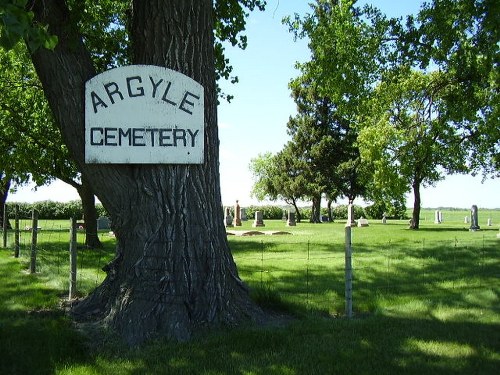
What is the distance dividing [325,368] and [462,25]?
10700 mm

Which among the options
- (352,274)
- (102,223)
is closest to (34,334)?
(352,274)

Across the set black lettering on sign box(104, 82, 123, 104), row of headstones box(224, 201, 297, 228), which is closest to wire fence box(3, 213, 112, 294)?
black lettering on sign box(104, 82, 123, 104)

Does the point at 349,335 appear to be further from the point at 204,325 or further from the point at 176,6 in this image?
the point at 176,6

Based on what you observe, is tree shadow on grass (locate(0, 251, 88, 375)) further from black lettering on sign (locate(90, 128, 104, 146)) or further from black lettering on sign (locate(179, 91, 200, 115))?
black lettering on sign (locate(179, 91, 200, 115))

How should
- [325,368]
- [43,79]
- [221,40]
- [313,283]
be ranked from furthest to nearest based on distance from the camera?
[221,40] < [313,283] < [43,79] < [325,368]

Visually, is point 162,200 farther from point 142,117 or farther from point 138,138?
point 142,117

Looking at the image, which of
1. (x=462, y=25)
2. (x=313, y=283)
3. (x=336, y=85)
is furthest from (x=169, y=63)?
(x=336, y=85)

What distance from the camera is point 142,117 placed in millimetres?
6480

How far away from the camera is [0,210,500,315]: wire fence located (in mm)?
8969

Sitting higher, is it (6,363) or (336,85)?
(336,85)

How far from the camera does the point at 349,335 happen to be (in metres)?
6.23

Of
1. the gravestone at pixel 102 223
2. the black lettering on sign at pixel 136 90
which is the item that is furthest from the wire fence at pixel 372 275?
the gravestone at pixel 102 223

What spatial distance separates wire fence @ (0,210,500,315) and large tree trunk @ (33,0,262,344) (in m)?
1.82

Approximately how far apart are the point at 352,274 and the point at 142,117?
262 inches
